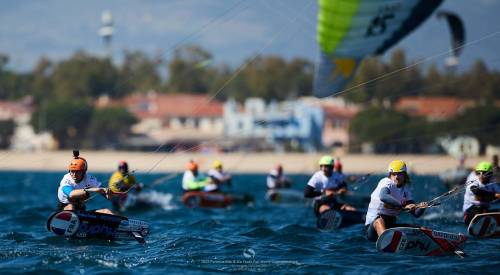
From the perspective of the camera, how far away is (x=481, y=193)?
1959 cm

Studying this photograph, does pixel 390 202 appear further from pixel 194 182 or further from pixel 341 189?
pixel 194 182

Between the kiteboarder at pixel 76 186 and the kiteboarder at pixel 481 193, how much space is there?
7.81 m

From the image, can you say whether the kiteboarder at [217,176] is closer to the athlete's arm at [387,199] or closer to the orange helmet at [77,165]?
the orange helmet at [77,165]

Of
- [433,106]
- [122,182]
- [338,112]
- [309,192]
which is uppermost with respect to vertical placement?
[338,112]

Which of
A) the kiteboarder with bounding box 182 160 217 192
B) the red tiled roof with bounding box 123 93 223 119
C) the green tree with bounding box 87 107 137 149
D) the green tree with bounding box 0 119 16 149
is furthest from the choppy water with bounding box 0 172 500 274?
the red tiled roof with bounding box 123 93 223 119

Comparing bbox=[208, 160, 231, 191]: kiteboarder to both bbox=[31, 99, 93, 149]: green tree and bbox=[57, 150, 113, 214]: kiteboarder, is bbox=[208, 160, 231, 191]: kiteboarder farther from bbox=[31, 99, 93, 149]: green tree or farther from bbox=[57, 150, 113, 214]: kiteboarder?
bbox=[31, 99, 93, 149]: green tree

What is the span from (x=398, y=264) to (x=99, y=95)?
97.5 m

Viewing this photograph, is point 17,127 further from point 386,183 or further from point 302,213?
point 386,183

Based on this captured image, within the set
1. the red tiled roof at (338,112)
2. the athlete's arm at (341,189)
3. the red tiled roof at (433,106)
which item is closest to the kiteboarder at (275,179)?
the athlete's arm at (341,189)

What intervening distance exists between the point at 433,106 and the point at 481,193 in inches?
2646

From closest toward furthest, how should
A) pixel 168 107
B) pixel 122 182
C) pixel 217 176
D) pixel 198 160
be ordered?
1. pixel 122 182
2. pixel 217 176
3. pixel 198 160
4. pixel 168 107

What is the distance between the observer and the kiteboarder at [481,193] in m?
19.6

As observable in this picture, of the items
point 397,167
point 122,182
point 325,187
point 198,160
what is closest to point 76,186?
point 397,167

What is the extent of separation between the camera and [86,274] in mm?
13781
